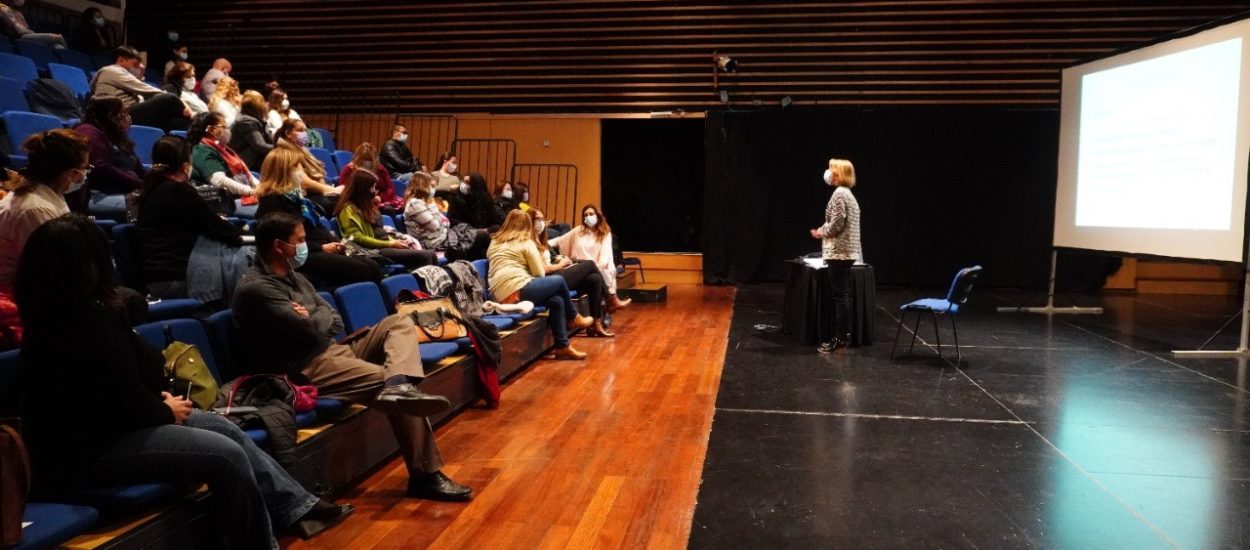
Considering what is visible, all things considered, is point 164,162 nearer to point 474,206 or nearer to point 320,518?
point 320,518

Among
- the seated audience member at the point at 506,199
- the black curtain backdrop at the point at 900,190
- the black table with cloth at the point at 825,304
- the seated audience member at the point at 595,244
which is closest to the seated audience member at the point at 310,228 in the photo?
the seated audience member at the point at 595,244

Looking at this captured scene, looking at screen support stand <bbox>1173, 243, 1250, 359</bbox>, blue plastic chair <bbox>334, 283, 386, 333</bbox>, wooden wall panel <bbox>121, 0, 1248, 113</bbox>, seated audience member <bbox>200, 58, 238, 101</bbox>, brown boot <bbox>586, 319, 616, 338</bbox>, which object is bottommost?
brown boot <bbox>586, 319, 616, 338</bbox>

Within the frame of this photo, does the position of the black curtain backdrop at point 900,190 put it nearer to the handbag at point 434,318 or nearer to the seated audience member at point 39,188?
the handbag at point 434,318

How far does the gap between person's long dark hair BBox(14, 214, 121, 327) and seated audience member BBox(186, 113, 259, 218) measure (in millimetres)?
2908

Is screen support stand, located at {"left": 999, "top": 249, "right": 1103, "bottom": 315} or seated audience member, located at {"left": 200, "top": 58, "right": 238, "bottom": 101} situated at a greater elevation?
seated audience member, located at {"left": 200, "top": 58, "right": 238, "bottom": 101}

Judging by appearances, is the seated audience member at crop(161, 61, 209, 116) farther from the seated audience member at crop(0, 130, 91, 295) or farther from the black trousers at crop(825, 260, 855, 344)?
the black trousers at crop(825, 260, 855, 344)

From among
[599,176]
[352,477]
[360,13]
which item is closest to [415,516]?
[352,477]

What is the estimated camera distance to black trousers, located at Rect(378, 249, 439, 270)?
5.59 m

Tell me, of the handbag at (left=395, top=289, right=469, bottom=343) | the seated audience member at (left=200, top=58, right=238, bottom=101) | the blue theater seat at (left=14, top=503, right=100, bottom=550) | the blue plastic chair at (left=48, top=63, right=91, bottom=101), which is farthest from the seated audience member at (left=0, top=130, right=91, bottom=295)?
the seated audience member at (left=200, top=58, right=238, bottom=101)

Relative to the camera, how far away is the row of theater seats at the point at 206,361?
2.00 metres

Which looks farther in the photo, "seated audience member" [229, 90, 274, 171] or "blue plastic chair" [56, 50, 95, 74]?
"blue plastic chair" [56, 50, 95, 74]

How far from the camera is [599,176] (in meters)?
10.6

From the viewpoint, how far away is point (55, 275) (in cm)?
201

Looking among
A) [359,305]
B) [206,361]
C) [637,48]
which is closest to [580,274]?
[359,305]
